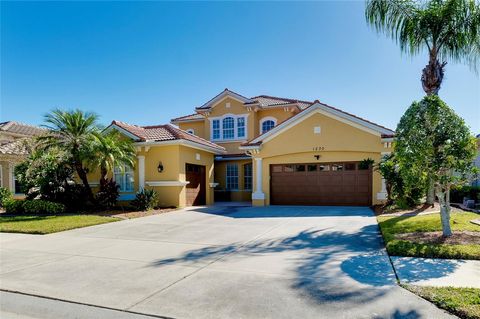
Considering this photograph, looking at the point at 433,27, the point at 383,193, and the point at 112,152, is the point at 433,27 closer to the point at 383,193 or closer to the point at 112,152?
the point at 383,193

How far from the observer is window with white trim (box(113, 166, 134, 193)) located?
17.8 meters

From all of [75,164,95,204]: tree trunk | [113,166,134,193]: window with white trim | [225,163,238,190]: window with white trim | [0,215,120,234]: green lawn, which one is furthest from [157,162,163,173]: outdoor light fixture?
[225,163,238,190]: window with white trim

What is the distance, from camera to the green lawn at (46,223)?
1041 cm

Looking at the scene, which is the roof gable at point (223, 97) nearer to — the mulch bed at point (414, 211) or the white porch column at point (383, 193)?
the white porch column at point (383, 193)

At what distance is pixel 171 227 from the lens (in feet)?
35.6

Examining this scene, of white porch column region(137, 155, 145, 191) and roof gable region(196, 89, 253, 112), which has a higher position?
roof gable region(196, 89, 253, 112)

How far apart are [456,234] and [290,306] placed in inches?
236

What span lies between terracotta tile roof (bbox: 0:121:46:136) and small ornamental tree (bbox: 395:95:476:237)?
30.0 meters

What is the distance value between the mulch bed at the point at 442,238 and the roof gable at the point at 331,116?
8479mm

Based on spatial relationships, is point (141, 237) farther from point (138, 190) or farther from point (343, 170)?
point (343, 170)

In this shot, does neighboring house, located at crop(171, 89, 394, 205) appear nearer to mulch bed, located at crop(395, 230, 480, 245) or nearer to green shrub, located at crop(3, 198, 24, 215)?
green shrub, located at crop(3, 198, 24, 215)

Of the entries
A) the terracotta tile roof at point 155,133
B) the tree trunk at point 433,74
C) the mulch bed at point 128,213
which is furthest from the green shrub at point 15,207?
the tree trunk at point 433,74

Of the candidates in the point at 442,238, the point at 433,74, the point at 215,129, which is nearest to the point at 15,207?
the point at 215,129

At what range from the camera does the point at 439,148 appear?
7.62m
